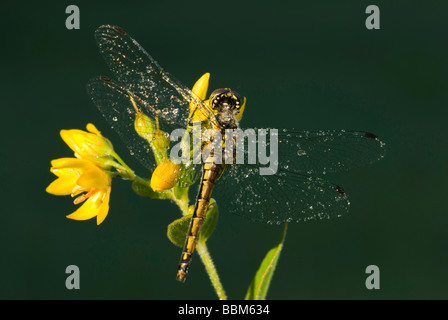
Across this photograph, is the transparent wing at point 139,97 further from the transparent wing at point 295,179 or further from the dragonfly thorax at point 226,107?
the transparent wing at point 295,179

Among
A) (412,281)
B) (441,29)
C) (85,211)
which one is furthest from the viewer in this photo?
(441,29)

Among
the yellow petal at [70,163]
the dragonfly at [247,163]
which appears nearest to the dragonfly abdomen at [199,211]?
the dragonfly at [247,163]

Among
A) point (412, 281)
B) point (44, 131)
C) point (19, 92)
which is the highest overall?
point (19, 92)

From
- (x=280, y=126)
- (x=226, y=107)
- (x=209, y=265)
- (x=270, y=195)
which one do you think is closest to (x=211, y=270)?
(x=209, y=265)

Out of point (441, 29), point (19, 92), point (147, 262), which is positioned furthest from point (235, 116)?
point (441, 29)

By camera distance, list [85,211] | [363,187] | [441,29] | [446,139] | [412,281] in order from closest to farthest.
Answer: [85,211], [412,281], [363,187], [446,139], [441,29]

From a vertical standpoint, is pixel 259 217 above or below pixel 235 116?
below

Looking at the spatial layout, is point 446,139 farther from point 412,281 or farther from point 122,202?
point 122,202

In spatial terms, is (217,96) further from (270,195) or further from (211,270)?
(211,270)
